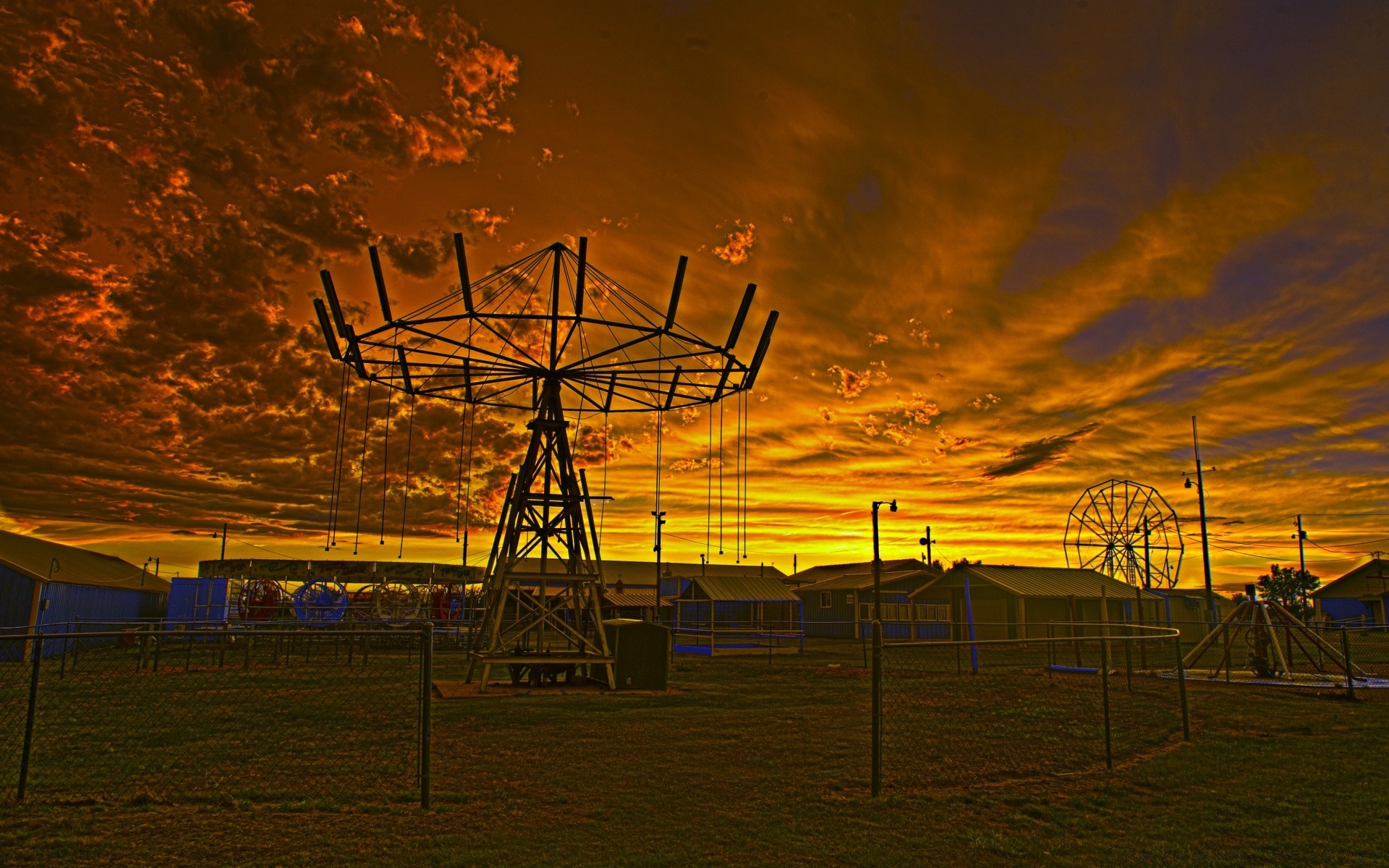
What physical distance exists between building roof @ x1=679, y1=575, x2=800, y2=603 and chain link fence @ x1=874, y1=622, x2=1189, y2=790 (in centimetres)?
1983

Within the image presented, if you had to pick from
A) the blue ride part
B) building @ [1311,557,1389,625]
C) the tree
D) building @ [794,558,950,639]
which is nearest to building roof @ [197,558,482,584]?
the blue ride part

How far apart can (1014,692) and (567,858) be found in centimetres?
1646

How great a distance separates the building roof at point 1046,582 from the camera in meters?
48.9

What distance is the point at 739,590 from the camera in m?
49.2

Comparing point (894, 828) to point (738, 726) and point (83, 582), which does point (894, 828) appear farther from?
point (83, 582)

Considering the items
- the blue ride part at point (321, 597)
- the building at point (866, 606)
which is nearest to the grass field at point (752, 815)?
the building at point (866, 606)

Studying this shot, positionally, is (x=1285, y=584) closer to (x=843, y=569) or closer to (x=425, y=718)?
(x=843, y=569)

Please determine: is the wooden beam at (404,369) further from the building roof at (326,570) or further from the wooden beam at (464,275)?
the building roof at (326,570)

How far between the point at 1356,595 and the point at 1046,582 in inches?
2222

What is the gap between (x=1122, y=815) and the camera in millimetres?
9188

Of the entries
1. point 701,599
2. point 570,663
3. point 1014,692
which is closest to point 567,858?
point 570,663

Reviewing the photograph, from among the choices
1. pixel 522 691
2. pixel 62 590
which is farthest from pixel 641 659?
pixel 62 590

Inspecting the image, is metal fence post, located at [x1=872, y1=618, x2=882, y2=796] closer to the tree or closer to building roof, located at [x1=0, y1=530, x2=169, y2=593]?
building roof, located at [x1=0, y1=530, x2=169, y2=593]

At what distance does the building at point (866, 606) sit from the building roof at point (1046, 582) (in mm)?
2631
